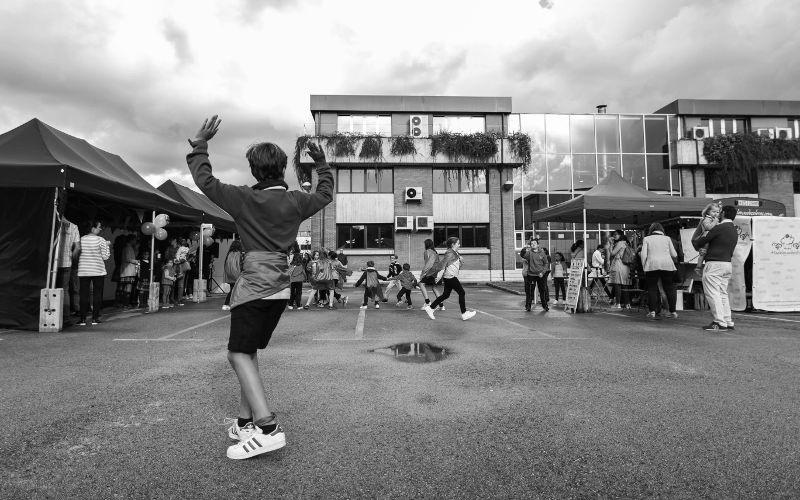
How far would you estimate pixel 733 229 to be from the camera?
24.4ft

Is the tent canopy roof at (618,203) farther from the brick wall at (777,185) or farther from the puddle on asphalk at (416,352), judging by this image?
the brick wall at (777,185)

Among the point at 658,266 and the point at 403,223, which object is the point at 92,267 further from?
the point at 403,223

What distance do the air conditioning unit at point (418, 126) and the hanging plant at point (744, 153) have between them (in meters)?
15.7

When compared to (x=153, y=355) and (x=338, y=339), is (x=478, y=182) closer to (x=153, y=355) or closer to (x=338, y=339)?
(x=338, y=339)

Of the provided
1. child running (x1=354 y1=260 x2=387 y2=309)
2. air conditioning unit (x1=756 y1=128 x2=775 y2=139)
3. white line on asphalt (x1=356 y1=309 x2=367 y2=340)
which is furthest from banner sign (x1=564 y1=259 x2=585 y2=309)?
air conditioning unit (x1=756 y1=128 x2=775 y2=139)

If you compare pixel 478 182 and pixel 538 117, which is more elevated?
pixel 538 117

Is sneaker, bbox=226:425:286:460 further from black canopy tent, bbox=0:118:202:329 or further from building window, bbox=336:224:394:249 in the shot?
building window, bbox=336:224:394:249

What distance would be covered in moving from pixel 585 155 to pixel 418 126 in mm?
9726

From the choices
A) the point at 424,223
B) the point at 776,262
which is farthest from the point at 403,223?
the point at 776,262

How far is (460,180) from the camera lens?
2555 cm

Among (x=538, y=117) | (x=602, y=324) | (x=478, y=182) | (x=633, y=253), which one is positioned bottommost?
(x=602, y=324)

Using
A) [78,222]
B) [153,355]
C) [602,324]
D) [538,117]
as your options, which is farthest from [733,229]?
[538,117]

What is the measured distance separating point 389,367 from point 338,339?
2.03 meters

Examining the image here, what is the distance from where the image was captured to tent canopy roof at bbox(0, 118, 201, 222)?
24.2 ft
